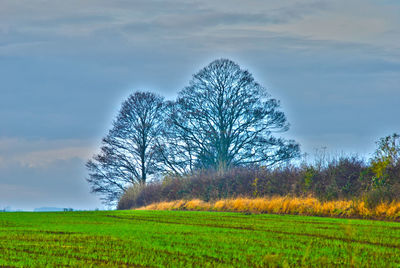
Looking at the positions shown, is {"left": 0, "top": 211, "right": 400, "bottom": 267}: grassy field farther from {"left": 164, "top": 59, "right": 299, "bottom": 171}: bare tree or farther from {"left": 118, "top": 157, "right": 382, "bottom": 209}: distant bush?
{"left": 164, "top": 59, "right": 299, "bottom": 171}: bare tree

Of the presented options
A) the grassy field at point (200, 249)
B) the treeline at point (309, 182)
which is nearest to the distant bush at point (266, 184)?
the treeline at point (309, 182)

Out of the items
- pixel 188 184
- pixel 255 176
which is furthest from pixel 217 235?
pixel 188 184

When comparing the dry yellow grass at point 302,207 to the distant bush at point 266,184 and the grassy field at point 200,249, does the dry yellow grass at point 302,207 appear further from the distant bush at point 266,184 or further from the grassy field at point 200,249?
the grassy field at point 200,249

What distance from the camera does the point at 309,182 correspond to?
20.5m

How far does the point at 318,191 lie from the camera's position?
19750 mm

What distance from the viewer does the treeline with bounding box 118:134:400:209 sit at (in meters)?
18.0

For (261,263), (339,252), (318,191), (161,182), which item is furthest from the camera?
(161,182)

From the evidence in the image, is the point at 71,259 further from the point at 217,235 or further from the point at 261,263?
the point at 217,235

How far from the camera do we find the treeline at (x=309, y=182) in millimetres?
17953

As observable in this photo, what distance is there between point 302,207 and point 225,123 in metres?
16.9

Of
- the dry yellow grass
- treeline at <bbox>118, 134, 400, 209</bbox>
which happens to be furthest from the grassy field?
treeline at <bbox>118, 134, 400, 209</bbox>

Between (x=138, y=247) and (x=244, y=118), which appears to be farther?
(x=244, y=118)

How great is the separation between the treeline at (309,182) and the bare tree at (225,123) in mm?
5186

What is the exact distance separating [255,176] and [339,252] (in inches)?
693
